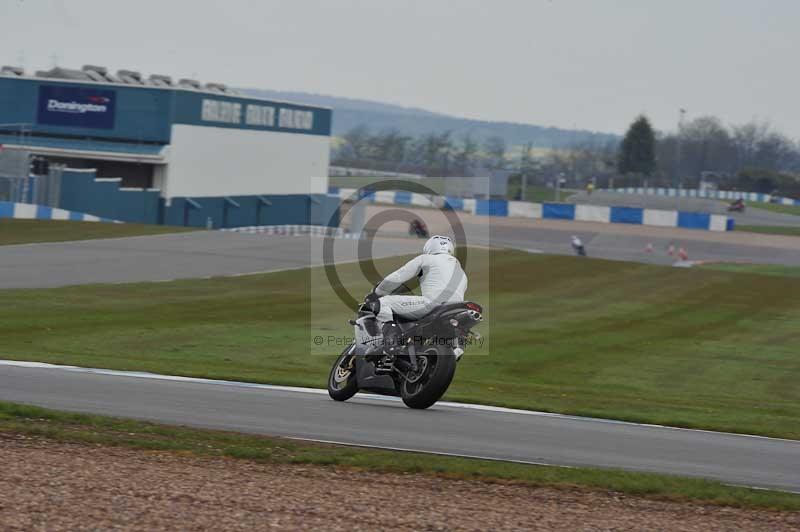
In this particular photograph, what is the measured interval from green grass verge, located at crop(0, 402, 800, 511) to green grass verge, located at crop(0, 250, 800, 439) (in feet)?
13.3

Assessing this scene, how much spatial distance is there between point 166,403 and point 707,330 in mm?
18018

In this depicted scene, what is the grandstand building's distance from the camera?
6562 centimetres

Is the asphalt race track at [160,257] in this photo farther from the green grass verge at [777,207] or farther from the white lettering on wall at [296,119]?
the white lettering on wall at [296,119]

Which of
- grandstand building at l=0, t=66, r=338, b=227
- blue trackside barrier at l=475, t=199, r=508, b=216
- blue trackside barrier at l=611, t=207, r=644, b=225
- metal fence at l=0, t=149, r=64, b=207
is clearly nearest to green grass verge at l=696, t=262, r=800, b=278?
blue trackside barrier at l=611, t=207, r=644, b=225

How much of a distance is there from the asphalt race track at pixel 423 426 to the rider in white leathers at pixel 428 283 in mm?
1124

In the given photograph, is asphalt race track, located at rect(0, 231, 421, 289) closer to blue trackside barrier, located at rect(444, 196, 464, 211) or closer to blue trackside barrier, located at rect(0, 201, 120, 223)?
blue trackside barrier, located at rect(0, 201, 120, 223)

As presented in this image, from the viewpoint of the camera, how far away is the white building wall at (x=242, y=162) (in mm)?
66438

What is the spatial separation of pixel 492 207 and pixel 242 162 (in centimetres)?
1817

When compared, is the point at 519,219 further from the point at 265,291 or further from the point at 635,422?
the point at 635,422

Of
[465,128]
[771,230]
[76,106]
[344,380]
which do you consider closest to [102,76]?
[76,106]

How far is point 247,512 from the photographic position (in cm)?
737

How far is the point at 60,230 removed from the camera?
132 feet

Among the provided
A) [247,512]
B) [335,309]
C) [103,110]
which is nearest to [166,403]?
[247,512]

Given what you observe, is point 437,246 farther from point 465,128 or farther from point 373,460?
point 465,128
